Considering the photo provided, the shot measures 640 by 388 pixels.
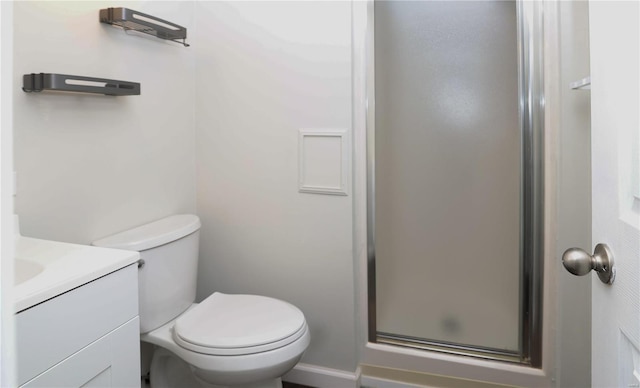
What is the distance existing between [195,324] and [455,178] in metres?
1.18

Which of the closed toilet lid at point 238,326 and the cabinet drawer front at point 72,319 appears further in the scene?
the closed toilet lid at point 238,326

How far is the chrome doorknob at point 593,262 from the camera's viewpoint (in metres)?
0.66

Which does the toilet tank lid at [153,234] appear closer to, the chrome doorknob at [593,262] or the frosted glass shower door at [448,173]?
the frosted glass shower door at [448,173]

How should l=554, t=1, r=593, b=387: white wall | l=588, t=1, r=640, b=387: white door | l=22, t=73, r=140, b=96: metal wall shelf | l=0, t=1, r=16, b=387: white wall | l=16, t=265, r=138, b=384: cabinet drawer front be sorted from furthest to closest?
l=554, t=1, r=593, b=387: white wall < l=22, t=73, r=140, b=96: metal wall shelf < l=16, t=265, r=138, b=384: cabinet drawer front < l=588, t=1, r=640, b=387: white door < l=0, t=1, r=16, b=387: white wall

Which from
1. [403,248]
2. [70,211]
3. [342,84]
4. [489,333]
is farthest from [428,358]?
[70,211]

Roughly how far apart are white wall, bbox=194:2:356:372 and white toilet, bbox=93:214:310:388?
0.27 meters

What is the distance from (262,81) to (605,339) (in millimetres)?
1634

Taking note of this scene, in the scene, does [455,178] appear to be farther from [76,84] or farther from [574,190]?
[76,84]

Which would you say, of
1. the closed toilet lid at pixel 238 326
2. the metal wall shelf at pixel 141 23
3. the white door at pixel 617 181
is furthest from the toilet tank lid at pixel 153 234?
the white door at pixel 617 181

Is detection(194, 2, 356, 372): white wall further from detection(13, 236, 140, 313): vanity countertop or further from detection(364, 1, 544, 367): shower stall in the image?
detection(13, 236, 140, 313): vanity countertop

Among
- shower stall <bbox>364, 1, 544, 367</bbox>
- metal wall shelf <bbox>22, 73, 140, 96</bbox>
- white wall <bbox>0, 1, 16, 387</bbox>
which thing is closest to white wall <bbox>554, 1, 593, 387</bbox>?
shower stall <bbox>364, 1, 544, 367</bbox>

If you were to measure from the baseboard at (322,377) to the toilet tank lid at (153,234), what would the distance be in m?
0.80

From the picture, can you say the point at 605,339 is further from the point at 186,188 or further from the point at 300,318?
the point at 186,188

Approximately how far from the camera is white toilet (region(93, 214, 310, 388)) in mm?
1466
